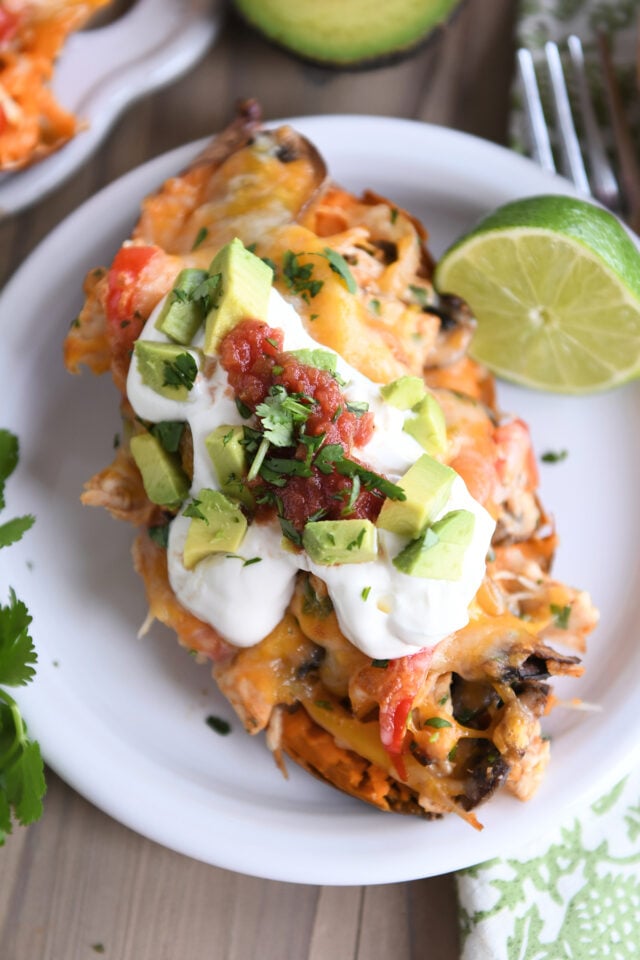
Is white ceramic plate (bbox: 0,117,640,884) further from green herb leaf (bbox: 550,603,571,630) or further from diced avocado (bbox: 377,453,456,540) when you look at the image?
diced avocado (bbox: 377,453,456,540)

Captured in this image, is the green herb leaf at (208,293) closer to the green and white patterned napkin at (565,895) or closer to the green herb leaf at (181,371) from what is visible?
the green herb leaf at (181,371)

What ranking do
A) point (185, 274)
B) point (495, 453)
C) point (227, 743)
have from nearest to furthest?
point (185, 274) < point (495, 453) < point (227, 743)

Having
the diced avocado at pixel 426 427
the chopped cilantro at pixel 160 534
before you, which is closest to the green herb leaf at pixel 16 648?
the chopped cilantro at pixel 160 534

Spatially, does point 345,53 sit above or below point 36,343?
above

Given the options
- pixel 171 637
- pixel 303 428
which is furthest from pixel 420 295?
pixel 171 637

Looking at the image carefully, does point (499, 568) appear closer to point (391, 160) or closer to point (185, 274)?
point (185, 274)

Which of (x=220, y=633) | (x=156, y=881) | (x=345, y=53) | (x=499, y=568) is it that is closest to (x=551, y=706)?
(x=499, y=568)
